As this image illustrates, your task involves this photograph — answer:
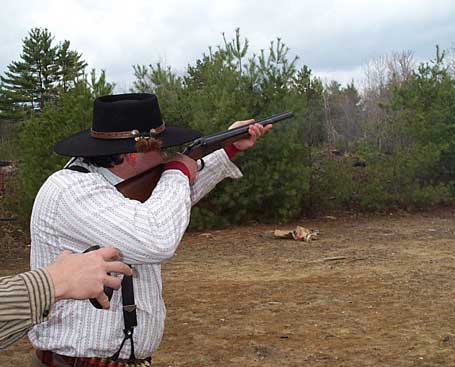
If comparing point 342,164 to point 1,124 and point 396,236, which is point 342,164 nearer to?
point 396,236

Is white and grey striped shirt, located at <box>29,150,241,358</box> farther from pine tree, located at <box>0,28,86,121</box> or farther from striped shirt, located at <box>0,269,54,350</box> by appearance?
pine tree, located at <box>0,28,86,121</box>

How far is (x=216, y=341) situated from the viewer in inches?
242

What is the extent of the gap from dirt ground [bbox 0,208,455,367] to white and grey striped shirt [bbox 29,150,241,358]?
314 cm

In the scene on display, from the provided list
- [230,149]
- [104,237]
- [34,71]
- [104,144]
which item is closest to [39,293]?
[104,237]

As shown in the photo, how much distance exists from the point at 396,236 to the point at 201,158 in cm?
932

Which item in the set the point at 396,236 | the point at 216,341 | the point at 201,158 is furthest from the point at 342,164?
the point at 201,158

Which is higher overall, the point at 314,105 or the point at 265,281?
the point at 314,105

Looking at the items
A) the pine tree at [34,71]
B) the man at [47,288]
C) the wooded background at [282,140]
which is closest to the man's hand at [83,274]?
the man at [47,288]

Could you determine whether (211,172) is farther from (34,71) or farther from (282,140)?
(34,71)

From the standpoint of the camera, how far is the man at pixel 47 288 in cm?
164

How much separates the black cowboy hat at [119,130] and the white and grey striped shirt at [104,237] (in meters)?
0.10

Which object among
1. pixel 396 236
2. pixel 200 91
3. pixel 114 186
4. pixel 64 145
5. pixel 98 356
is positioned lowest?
pixel 396 236

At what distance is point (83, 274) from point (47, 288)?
11cm

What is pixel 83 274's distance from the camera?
175cm
